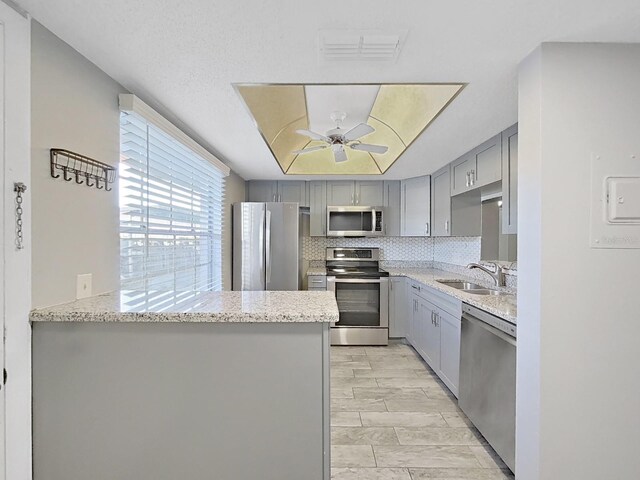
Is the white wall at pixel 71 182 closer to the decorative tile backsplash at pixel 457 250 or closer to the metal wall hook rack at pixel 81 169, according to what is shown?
the metal wall hook rack at pixel 81 169

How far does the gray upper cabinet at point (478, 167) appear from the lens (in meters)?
2.68

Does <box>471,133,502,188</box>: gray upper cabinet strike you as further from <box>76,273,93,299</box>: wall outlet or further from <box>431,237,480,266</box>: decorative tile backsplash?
<box>76,273,93,299</box>: wall outlet

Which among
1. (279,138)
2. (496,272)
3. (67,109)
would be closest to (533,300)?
(496,272)

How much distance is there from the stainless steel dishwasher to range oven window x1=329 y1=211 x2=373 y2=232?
2.28 metres

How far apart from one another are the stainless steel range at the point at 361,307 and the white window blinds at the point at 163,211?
1629 millimetres

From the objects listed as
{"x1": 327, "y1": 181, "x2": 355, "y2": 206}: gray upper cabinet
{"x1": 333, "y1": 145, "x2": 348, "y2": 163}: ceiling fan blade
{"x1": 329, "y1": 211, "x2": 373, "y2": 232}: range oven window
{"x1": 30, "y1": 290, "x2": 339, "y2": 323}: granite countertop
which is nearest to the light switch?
{"x1": 30, "y1": 290, "x2": 339, "y2": 323}: granite countertop

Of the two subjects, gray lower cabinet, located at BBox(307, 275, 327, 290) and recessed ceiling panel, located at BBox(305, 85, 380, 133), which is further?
gray lower cabinet, located at BBox(307, 275, 327, 290)

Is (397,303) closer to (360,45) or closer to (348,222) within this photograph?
(348,222)

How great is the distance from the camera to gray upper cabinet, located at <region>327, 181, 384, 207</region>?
15.7ft

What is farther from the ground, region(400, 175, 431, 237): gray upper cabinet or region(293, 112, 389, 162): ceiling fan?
region(293, 112, 389, 162): ceiling fan

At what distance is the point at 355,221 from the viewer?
15.5 feet

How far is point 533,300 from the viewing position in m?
1.60

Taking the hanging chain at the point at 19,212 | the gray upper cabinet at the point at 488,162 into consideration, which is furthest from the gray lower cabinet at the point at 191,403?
the gray upper cabinet at the point at 488,162

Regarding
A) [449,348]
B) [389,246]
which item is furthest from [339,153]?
[389,246]
